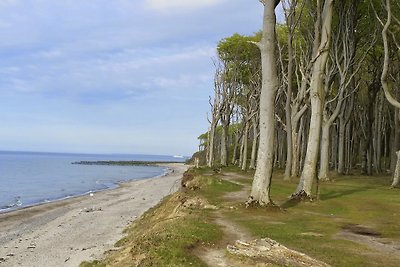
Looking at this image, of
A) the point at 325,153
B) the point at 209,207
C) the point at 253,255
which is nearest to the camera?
the point at 253,255

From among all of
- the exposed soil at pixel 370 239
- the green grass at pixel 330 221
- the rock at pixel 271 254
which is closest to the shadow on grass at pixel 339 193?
the green grass at pixel 330 221

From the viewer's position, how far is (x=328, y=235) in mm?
14562

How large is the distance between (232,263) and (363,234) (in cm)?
639

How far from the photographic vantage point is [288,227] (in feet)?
52.1

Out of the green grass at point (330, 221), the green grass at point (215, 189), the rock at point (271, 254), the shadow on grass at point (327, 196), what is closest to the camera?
the rock at point (271, 254)

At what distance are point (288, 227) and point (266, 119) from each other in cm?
591

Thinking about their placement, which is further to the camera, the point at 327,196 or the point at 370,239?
the point at 327,196

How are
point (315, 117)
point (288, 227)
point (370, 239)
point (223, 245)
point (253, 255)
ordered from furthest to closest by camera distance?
point (315, 117) < point (288, 227) < point (370, 239) < point (223, 245) < point (253, 255)

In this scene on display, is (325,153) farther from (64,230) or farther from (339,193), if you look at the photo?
(64,230)

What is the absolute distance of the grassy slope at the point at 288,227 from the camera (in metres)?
11.3

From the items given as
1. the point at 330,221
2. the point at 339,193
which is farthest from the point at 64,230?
the point at 339,193

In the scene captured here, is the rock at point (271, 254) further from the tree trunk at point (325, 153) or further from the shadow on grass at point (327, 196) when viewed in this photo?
the tree trunk at point (325, 153)

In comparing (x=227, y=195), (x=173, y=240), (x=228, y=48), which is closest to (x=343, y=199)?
(x=227, y=195)

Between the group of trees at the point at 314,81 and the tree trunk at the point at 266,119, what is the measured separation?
1.8 inches
